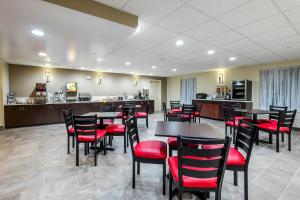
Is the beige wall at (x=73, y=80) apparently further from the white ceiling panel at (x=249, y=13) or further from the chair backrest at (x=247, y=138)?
the chair backrest at (x=247, y=138)

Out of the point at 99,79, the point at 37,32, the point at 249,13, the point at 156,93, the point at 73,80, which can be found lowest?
the point at 156,93

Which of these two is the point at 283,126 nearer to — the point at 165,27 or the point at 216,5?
the point at 216,5

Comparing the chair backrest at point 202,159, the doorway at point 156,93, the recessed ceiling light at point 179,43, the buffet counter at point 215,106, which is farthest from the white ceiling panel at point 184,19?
the doorway at point 156,93

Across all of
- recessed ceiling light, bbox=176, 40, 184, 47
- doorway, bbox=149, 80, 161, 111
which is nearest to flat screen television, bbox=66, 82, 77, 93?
doorway, bbox=149, 80, 161, 111

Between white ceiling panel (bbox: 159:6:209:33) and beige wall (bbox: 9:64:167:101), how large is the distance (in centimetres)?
606

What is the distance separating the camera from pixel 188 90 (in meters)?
9.45

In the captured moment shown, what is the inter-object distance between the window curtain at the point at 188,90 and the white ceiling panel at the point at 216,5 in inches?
272

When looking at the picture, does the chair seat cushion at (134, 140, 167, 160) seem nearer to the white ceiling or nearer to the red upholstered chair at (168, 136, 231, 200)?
the red upholstered chair at (168, 136, 231, 200)

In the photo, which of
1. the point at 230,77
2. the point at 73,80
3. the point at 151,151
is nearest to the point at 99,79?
the point at 73,80

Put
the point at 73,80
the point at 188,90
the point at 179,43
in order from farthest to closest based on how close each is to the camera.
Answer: the point at 188,90 < the point at 73,80 < the point at 179,43

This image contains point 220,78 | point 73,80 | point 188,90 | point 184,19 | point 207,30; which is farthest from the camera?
point 188,90

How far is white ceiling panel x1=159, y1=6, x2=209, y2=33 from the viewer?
2.33m

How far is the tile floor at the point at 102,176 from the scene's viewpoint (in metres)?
2.01

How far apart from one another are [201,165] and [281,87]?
Result: 6.31 m
